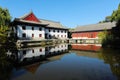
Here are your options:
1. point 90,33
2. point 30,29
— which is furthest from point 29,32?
point 90,33

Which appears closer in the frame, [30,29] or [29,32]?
[29,32]

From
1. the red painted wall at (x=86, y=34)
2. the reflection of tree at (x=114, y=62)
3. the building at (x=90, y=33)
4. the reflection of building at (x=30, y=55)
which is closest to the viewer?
the reflection of tree at (x=114, y=62)

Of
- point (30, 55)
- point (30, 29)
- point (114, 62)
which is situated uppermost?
point (30, 29)

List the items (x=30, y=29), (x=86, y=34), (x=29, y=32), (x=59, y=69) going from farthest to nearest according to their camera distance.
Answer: (x=86, y=34), (x=30, y=29), (x=29, y=32), (x=59, y=69)

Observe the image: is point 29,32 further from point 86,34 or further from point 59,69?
point 59,69

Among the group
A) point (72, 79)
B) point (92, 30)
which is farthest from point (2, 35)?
point (92, 30)

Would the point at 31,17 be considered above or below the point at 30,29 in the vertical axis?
above

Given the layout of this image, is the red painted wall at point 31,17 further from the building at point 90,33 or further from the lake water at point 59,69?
the lake water at point 59,69

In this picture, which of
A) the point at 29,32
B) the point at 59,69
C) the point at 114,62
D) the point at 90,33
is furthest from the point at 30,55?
the point at 90,33

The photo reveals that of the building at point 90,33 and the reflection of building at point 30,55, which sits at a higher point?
the building at point 90,33

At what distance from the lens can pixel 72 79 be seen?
788cm

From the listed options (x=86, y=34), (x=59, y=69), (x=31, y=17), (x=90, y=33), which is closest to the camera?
(x=59, y=69)

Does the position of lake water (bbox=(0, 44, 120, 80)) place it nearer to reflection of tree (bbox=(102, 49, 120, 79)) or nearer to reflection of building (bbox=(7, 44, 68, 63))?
reflection of tree (bbox=(102, 49, 120, 79))

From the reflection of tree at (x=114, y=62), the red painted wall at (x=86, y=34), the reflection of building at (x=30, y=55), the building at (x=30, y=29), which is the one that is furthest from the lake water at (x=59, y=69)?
the red painted wall at (x=86, y=34)
